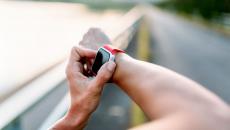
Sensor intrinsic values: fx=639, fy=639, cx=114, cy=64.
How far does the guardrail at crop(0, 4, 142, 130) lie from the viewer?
1.85 m

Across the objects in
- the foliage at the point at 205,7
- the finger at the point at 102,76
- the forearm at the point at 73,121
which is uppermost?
the finger at the point at 102,76

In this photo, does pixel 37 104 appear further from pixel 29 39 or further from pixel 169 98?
pixel 29 39

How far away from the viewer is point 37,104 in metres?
2.28

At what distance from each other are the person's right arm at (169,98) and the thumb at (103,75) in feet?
0.04

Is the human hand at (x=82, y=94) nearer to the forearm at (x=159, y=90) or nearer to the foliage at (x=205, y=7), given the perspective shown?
the forearm at (x=159, y=90)

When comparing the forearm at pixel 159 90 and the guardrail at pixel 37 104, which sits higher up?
the forearm at pixel 159 90

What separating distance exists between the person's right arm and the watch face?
0.16 ft

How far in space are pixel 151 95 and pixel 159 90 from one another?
0.09 feet

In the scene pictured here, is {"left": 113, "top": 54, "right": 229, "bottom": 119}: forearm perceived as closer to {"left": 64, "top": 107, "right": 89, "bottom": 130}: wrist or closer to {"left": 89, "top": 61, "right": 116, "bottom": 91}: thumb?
{"left": 89, "top": 61, "right": 116, "bottom": 91}: thumb

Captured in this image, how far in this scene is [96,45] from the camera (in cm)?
159

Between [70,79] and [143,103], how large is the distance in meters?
0.28

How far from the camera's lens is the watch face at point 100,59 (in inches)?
58.6

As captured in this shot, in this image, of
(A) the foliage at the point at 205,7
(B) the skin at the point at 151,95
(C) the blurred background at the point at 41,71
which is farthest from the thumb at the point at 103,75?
(A) the foliage at the point at 205,7

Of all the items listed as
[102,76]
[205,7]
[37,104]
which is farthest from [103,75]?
[205,7]
